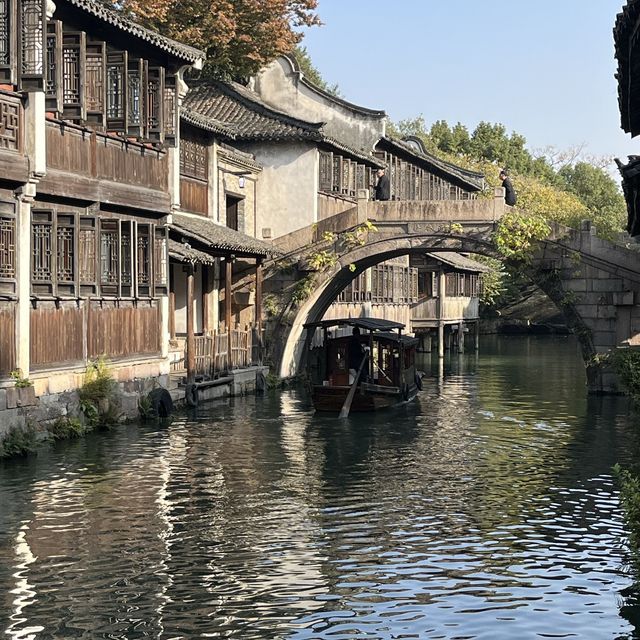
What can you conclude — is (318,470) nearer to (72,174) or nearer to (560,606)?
(72,174)

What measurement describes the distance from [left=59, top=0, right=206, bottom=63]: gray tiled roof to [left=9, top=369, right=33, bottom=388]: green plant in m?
6.69

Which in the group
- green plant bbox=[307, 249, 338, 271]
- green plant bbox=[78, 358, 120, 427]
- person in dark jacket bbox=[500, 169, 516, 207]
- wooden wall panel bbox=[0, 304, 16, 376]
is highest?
person in dark jacket bbox=[500, 169, 516, 207]

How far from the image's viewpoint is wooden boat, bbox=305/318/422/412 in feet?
99.9

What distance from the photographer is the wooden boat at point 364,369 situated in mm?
30438

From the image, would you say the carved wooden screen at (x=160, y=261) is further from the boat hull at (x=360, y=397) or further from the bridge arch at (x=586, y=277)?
the bridge arch at (x=586, y=277)

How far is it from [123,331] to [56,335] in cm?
326

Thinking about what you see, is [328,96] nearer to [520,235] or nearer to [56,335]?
[520,235]

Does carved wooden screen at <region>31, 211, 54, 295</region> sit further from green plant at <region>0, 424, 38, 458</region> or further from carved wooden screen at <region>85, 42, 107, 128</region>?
green plant at <region>0, 424, 38, 458</region>

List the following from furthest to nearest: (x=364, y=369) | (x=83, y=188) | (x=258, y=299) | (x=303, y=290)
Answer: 1. (x=303, y=290)
2. (x=258, y=299)
3. (x=364, y=369)
4. (x=83, y=188)

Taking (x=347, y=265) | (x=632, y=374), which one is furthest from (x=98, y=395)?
(x=347, y=265)

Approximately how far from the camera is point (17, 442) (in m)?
20.8

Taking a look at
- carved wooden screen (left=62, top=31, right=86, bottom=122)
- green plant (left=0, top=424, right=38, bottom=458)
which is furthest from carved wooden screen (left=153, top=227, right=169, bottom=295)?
green plant (left=0, top=424, right=38, bottom=458)

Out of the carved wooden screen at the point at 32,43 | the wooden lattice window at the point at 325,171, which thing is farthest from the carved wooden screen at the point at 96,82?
the wooden lattice window at the point at 325,171

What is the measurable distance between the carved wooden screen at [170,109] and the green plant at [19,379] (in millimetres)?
8077
